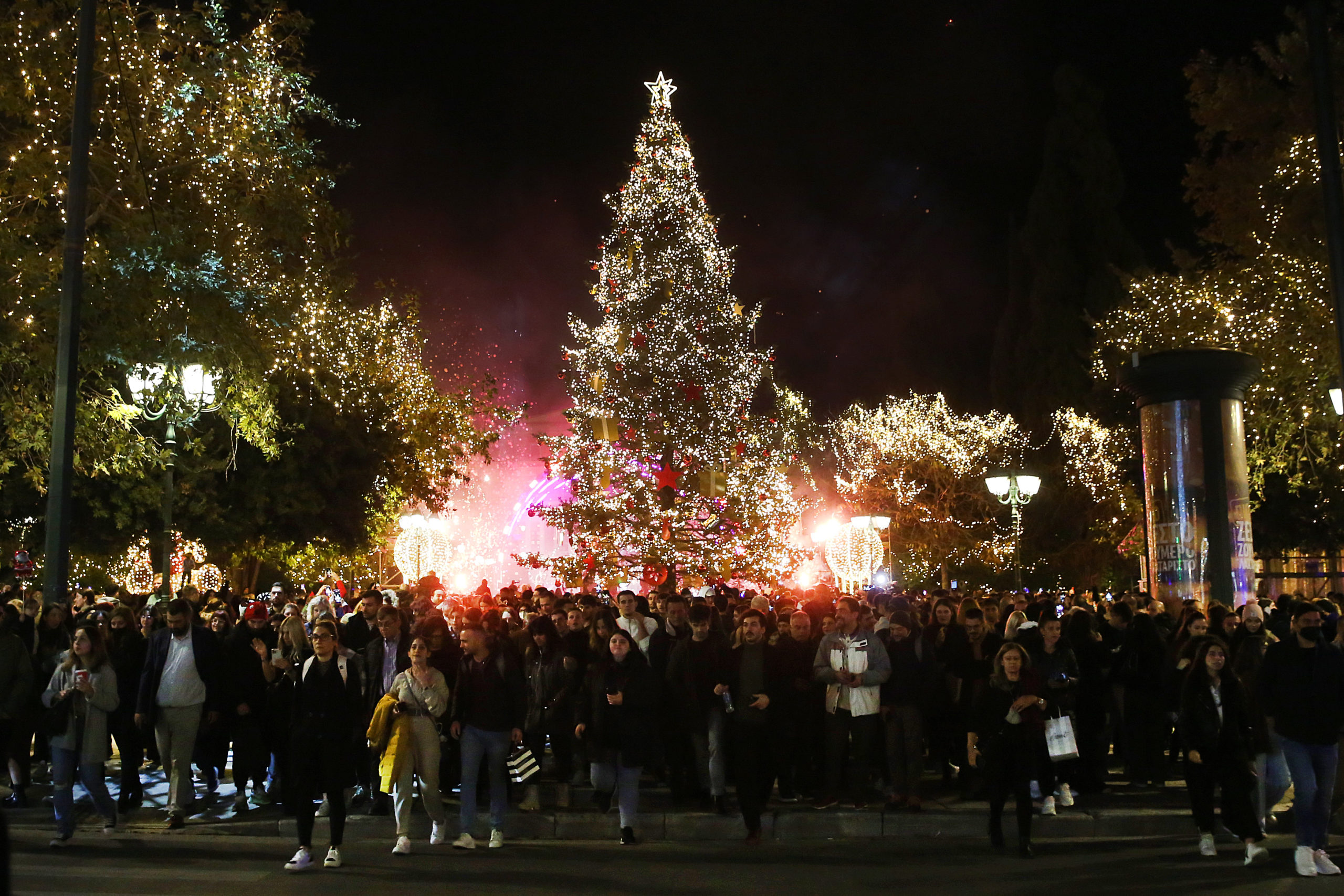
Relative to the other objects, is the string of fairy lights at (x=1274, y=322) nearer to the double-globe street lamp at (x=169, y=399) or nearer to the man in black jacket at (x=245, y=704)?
the double-globe street lamp at (x=169, y=399)

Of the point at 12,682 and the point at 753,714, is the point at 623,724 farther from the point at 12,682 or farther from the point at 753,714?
the point at 12,682

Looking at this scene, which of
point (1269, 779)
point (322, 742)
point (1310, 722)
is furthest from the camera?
point (1269, 779)

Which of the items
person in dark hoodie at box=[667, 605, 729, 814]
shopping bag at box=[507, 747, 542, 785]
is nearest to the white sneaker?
shopping bag at box=[507, 747, 542, 785]

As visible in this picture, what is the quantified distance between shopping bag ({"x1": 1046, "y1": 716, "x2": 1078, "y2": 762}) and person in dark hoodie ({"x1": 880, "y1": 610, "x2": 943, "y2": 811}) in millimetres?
1673

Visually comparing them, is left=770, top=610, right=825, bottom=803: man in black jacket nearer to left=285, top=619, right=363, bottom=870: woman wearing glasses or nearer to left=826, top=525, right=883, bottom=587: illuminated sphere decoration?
left=285, top=619, right=363, bottom=870: woman wearing glasses

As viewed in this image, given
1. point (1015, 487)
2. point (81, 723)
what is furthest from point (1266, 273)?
point (81, 723)

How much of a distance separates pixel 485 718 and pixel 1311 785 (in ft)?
20.3

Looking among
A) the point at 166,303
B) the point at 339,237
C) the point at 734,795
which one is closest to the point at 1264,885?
the point at 734,795

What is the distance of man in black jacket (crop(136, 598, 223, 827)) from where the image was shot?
1094 centimetres

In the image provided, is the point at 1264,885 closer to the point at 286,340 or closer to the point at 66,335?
the point at 66,335

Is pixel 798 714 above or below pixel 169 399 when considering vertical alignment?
below

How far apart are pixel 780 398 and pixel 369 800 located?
25227 mm

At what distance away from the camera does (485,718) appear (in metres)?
10.4

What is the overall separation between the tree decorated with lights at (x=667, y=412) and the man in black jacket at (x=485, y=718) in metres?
20.3
